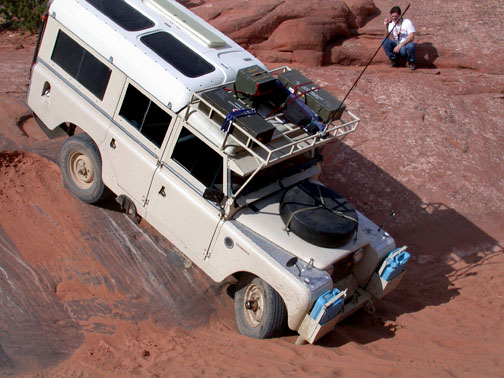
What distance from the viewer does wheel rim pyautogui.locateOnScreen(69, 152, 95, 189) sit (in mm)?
7340

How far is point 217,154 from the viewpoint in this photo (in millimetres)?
6066

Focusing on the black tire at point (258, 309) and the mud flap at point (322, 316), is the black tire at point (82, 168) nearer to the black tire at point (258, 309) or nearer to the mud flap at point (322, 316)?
the black tire at point (258, 309)

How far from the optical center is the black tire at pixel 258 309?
5875 millimetres

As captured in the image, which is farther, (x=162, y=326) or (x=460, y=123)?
(x=460, y=123)

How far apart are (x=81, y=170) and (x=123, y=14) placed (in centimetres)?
209

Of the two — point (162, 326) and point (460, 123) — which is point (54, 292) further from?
point (460, 123)

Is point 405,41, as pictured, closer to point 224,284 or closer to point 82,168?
point 224,284

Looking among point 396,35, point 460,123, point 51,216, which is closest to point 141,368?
point 51,216

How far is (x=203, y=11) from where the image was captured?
1301 centimetres

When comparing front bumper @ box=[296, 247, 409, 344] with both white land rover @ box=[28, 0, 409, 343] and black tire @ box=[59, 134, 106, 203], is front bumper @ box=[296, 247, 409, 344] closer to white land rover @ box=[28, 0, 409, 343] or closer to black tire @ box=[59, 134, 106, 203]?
white land rover @ box=[28, 0, 409, 343]

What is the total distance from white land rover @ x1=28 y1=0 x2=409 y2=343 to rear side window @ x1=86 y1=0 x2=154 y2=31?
16 mm

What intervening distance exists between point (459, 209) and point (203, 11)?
7.41 metres

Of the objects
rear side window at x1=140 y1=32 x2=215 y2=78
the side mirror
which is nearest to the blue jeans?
rear side window at x1=140 y1=32 x2=215 y2=78

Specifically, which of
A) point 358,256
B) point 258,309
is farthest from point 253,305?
point 358,256
